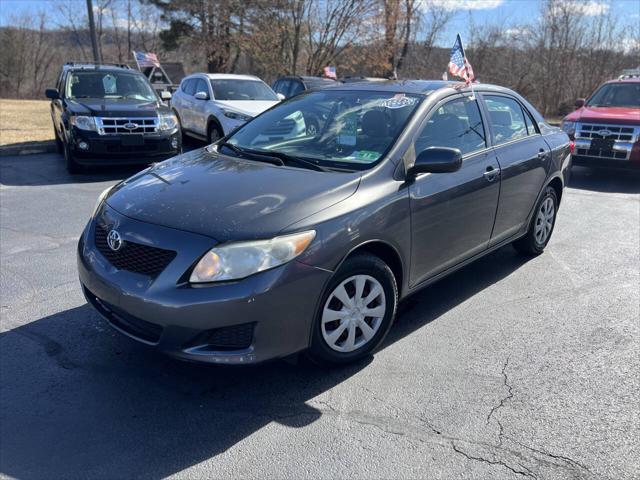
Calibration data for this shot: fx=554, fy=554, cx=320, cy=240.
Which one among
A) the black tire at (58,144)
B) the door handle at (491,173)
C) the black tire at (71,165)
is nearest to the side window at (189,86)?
the black tire at (58,144)

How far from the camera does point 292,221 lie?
3.06 m

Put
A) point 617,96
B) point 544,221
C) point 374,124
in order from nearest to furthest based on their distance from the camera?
point 374,124 → point 544,221 → point 617,96

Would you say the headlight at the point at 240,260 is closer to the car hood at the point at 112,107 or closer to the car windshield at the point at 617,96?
the car hood at the point at 112,107

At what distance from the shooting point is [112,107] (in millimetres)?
9086

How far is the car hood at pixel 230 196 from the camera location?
9.94 feet

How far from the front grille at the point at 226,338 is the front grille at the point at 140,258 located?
425mm

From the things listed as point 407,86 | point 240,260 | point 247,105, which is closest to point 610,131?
point 247,105

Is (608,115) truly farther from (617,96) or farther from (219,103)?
(219,103)

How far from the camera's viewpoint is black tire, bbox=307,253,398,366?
10.5 feet

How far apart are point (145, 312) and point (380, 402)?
1410mm

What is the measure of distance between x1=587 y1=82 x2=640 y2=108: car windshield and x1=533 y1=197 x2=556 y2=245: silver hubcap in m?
6.42

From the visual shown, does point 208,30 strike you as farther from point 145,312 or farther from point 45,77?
point 145,312

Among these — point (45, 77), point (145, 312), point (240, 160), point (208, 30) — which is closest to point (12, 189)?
point (240, 160)

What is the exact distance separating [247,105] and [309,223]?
28.3 feet
